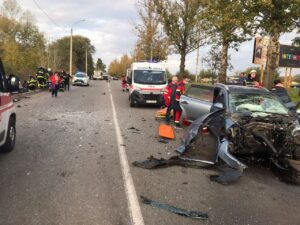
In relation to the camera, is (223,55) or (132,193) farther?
(223,55)

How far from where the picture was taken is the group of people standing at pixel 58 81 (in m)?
23.5

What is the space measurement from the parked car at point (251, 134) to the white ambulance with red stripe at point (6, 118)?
3396mm

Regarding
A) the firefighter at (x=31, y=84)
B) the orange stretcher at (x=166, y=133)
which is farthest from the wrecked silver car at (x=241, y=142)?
the firefighter at (x=31, y=84)

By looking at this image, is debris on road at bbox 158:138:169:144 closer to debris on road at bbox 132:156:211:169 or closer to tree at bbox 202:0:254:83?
debris on road at bbox 132:156:211:169

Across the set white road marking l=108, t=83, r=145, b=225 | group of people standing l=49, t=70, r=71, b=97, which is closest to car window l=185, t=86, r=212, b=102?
white road marking l=108, t=83, r=145, b=225

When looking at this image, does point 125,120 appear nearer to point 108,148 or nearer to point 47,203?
point 108,148

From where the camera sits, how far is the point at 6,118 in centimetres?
705

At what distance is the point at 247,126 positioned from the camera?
666 centimetres

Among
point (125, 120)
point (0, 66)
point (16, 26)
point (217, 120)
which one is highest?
point (16, 26)

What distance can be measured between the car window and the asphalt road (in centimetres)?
288

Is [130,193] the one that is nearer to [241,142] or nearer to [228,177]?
[228,177]

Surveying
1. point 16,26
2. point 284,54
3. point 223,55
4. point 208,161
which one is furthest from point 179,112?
point 16,26

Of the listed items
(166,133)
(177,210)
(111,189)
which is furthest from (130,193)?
(166,133)

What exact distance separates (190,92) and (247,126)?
5365mm
